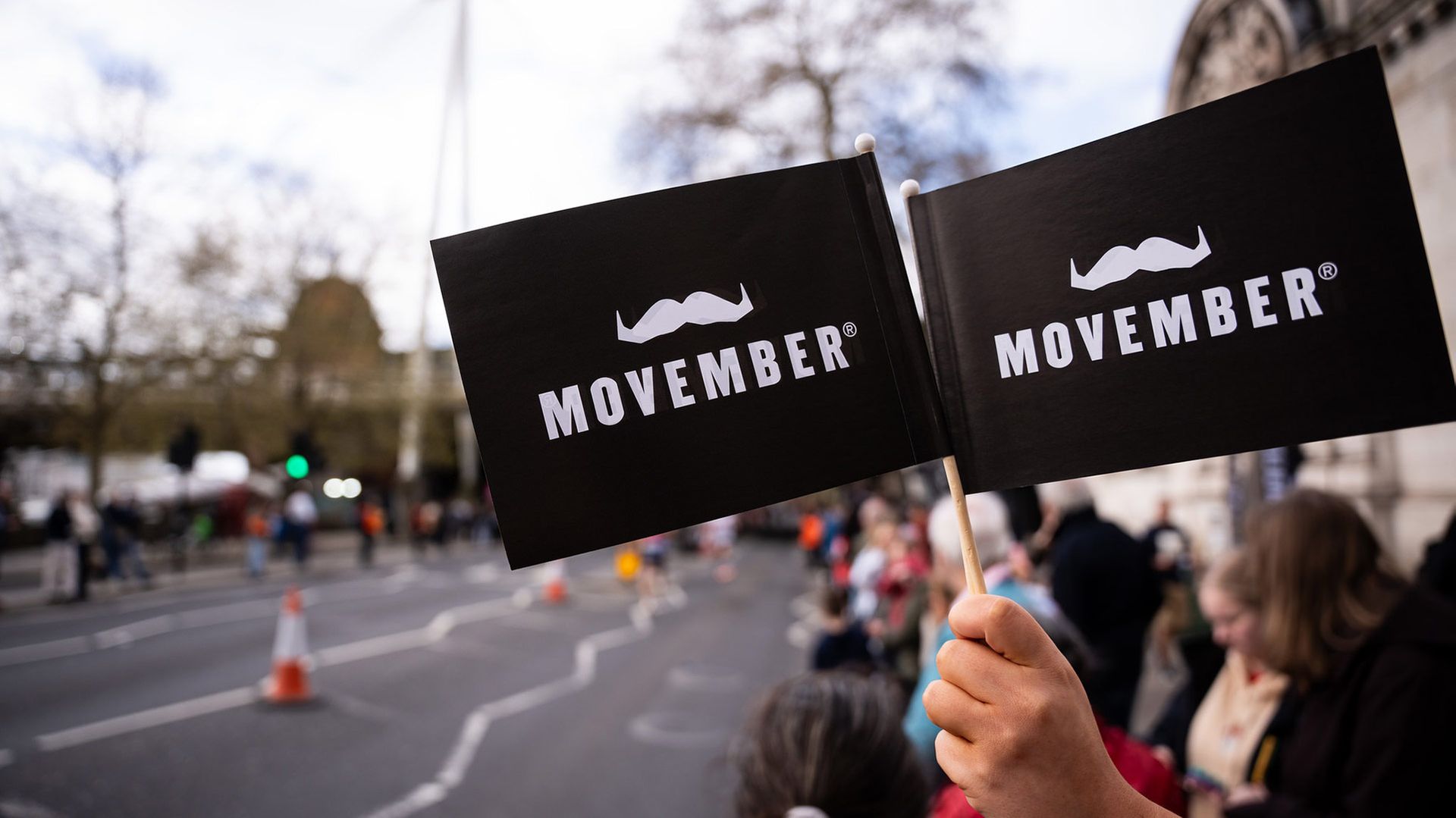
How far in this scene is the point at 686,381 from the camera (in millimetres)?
1405

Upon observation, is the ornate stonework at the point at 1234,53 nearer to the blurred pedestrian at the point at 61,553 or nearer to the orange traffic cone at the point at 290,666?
the orange traffic cone at the point at 290,666

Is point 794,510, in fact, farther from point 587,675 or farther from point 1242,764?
point 1242,764

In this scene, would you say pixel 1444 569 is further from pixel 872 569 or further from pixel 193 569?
pixel 193 569

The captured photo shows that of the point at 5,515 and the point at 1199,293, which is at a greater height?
the point at 5,515

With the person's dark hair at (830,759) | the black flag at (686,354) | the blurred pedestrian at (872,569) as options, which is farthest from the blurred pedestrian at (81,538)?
the black flag at (686,354)

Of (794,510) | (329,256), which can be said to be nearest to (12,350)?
(329,256)

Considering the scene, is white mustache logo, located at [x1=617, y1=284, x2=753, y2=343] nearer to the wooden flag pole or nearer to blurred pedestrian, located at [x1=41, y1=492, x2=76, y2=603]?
the wooden flag pole

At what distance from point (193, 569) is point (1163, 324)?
81.1 feet

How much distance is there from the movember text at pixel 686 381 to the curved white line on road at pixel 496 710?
4998 mm

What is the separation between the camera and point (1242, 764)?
252cm

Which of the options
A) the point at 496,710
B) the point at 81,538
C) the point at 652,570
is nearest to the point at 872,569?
the point at 496,710

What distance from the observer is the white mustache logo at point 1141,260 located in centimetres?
133

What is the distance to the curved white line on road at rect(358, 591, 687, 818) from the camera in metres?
5.65

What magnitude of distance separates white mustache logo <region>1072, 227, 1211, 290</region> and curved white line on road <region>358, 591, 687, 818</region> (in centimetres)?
541
